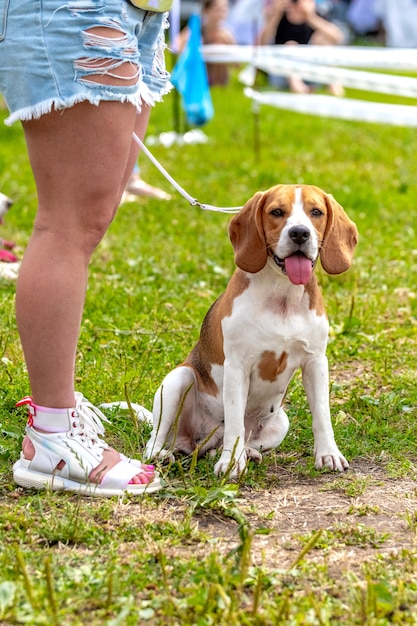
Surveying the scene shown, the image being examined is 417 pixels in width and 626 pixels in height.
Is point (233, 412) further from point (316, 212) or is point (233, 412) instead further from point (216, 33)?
point (216, 33)

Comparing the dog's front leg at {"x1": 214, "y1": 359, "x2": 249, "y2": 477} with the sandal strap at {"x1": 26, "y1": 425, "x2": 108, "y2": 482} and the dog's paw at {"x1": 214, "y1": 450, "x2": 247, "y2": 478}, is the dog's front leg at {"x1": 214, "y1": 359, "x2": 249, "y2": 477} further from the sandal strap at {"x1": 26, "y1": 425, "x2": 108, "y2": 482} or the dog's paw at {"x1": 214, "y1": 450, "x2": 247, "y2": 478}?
the sandal strap at {"x1": 26, "y1": 425, "x2": 108, "y2": 482}

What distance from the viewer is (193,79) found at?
1058 centimetres

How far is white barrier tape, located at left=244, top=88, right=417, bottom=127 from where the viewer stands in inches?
477

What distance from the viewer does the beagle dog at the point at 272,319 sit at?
3406 millimetres

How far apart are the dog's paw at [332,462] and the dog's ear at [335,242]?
66 centimetres

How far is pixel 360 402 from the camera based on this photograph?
425cm

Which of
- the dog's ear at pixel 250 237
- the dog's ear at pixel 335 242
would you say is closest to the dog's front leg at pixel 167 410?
the dog's ear at pixel 250 237

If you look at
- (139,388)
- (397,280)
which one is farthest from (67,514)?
(397,280)

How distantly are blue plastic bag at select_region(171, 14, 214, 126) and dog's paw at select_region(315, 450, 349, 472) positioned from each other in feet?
24.5

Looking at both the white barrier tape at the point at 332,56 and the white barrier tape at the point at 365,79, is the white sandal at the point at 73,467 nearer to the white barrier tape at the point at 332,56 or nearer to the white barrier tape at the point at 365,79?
the white barrier tape at the point at 365,79

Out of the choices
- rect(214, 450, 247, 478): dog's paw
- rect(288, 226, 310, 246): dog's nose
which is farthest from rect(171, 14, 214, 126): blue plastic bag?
rect(214, 450, 247, 478): dog's paw

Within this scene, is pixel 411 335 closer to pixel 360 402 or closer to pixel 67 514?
pixel 360 402

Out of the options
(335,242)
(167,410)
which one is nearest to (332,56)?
(335,242)

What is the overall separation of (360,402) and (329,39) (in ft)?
47.8
